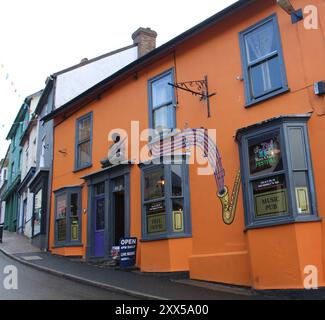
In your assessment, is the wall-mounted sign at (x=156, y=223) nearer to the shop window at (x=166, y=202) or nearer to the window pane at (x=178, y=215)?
the shop window at (x=166, y=202)

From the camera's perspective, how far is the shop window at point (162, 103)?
11.8 meters

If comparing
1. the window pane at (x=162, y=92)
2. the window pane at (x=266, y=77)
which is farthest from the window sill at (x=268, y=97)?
the window pane at (x=162, y=92)

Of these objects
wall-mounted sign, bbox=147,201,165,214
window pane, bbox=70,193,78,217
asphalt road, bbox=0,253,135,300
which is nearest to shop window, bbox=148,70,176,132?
wall-mounted sign, bbox=147,201,165,214

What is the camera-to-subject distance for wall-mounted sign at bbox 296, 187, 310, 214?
809cm

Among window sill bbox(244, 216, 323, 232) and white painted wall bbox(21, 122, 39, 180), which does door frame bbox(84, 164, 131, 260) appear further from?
white painted wall bbox(21, 122, 39, 180)

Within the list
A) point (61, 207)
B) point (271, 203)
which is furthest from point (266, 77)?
point (61, 207)

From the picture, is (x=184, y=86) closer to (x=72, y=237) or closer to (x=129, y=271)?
(x=129, y=271)

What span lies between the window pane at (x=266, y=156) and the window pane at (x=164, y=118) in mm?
3241

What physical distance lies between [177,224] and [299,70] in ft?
16.0

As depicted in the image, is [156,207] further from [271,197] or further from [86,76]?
[86,76]

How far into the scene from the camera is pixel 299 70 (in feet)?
29.0

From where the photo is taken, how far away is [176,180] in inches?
436

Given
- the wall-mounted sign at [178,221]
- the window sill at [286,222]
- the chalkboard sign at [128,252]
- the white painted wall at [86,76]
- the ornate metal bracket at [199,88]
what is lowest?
the chalkboard sign at [128,252]
